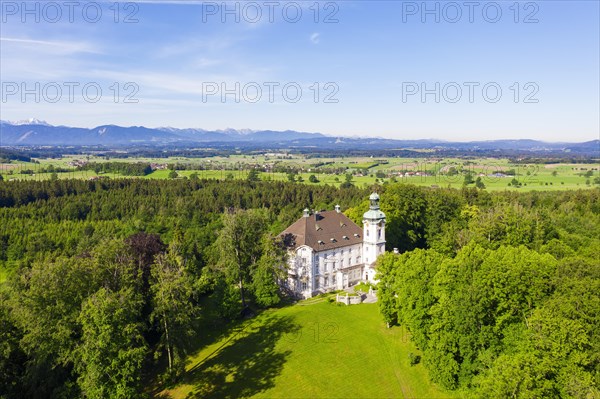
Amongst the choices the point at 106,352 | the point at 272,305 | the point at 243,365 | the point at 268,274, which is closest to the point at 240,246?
the point at 268,274

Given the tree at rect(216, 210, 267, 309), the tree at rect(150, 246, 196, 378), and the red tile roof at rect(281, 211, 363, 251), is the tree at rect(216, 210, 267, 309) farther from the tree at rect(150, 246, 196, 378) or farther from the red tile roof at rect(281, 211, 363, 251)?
the tree at rect(150, 246, 196, 378)

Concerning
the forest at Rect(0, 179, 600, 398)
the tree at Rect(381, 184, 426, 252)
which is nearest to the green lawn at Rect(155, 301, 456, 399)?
the forest at Rect(0, 179, 600, 398)

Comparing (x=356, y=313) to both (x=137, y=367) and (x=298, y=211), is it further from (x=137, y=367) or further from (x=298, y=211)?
(x=298, y=211)

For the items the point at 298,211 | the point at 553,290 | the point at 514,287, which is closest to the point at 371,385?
the point at 514,287

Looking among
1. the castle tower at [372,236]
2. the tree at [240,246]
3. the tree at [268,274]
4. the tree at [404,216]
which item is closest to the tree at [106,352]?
the tree at [240,246]

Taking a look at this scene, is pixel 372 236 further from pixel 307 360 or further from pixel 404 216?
pixel 307 360

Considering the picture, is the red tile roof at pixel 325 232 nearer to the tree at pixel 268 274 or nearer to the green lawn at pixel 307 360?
the tree at pixel 268 274
